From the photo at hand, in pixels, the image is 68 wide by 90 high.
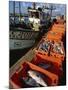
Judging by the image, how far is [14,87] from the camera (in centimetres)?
125

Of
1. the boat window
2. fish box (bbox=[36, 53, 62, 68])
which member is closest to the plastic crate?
fish box (bbox=[36, 53, 62, 68])

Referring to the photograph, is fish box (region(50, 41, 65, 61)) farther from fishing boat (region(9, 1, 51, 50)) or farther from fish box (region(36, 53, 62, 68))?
fishing boat (region(9, 1, 51, 50))

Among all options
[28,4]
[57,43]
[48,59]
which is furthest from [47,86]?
[28,4]

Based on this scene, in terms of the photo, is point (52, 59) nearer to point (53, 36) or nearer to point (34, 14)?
point (53, 36)

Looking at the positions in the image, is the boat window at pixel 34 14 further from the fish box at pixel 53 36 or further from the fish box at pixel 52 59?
the fish box at pixel 52 59

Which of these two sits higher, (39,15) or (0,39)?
(39,15)

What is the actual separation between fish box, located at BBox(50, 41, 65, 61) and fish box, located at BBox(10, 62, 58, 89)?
4.9 inches

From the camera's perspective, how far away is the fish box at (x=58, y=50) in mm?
1313

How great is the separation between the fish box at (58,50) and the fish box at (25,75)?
0.12 metres

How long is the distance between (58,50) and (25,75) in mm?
276

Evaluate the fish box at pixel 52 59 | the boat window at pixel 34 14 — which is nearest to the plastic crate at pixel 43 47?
the fish box at pixel 52 59

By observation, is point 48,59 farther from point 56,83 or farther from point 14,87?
point 14,87

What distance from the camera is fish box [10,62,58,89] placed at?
125 centimetres

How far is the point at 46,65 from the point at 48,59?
→ 0.04m
